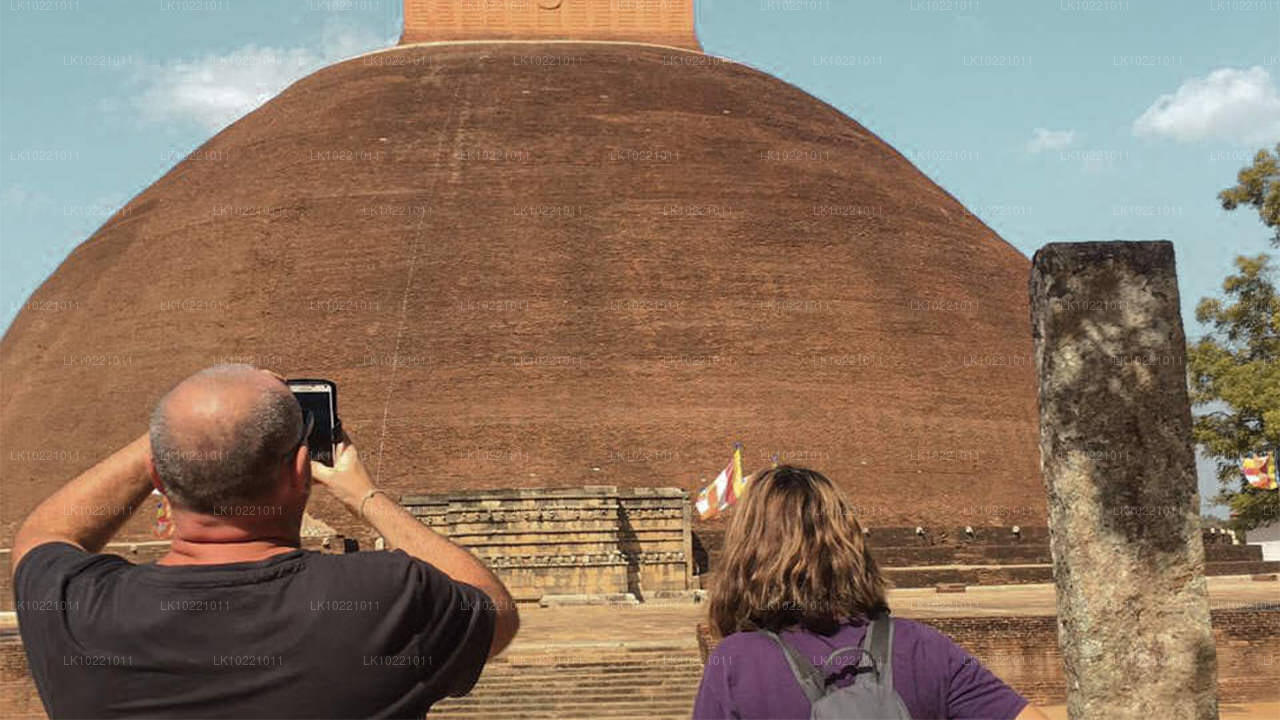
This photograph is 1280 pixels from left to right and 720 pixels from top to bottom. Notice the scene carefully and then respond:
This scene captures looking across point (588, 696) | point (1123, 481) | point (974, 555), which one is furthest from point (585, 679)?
point (974, 555)

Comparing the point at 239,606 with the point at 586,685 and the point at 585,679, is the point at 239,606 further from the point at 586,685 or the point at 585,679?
the point at 585,679

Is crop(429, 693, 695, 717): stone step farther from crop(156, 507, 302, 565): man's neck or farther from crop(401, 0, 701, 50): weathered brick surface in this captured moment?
crop(401, 0, 701, 50): weathered brick surface

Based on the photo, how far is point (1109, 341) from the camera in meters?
5.47

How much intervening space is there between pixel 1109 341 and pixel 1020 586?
19149 millimetres

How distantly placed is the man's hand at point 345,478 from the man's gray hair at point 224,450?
269mm

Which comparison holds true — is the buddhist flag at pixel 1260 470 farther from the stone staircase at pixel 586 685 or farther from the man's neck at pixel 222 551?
the man's neck at pixel 222 551

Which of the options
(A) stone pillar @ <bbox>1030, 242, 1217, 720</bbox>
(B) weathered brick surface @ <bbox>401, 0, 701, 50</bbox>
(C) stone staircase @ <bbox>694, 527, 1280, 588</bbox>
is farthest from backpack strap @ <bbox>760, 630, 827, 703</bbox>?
(B) weathered brick surface @ <bbox>401, 0, 701, 50</bbox>

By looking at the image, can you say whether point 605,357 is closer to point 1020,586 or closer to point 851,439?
point 851,439

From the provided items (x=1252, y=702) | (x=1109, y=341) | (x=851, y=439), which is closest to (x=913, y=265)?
(x=851, y=439)

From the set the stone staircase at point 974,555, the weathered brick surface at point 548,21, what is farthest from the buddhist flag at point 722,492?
the weathered brick surface at point 548,21

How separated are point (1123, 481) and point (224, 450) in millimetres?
4101

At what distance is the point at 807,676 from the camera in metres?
2.39

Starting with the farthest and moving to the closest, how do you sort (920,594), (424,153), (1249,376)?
1. (424,153)
2. (920,594)
3. (1249,376)

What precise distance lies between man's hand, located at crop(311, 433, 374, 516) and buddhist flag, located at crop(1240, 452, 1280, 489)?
1492 cm
